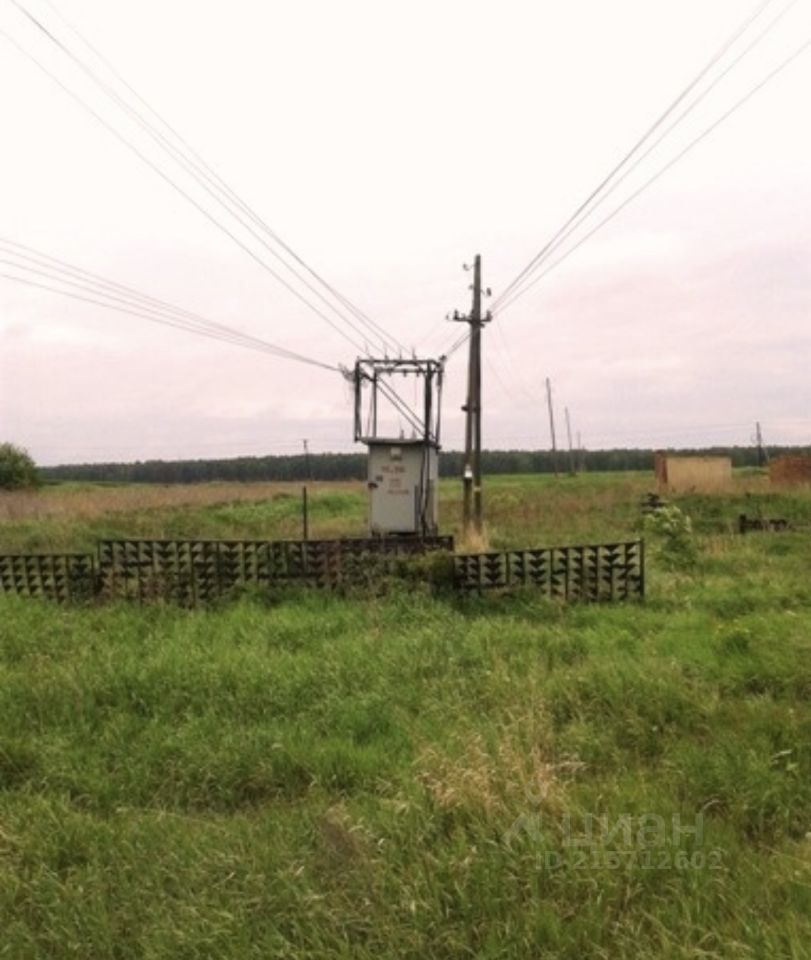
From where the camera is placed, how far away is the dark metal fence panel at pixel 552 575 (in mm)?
8016

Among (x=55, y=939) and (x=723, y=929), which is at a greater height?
(x=723, y=929)

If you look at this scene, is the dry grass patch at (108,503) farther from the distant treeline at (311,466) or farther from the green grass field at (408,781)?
the distant treeline at (311,466)

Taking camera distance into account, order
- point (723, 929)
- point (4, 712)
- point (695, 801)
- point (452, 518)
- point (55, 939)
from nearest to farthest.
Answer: point (723, 929) < point (55, 939) < point (695, 801) < point (4, 712) < point (452, 518)

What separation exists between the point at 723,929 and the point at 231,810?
242cm

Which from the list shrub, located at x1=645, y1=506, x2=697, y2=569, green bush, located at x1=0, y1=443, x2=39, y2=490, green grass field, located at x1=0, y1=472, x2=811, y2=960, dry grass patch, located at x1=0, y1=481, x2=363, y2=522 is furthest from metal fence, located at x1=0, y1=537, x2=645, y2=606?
green bush, located at x1=0, y1=443, x2=39, y2=490

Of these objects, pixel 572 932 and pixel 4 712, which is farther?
pixel 4 712

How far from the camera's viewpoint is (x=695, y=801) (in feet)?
11.6

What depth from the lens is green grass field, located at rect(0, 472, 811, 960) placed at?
2.76 metres

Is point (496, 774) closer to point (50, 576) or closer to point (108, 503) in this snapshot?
point (50, 576)

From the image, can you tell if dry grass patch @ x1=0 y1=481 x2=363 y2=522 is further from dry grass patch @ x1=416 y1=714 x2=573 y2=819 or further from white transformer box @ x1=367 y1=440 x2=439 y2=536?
dry grass patch @ x1=416 y1=714 x2=573 y2=819

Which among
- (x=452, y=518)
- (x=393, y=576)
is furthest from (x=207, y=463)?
(x=393, y=576)

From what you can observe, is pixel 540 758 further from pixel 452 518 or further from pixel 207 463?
pixel 207 463

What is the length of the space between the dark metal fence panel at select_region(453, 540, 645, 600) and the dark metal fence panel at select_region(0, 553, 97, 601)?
13.7ft

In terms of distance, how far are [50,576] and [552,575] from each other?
18.6 ft
